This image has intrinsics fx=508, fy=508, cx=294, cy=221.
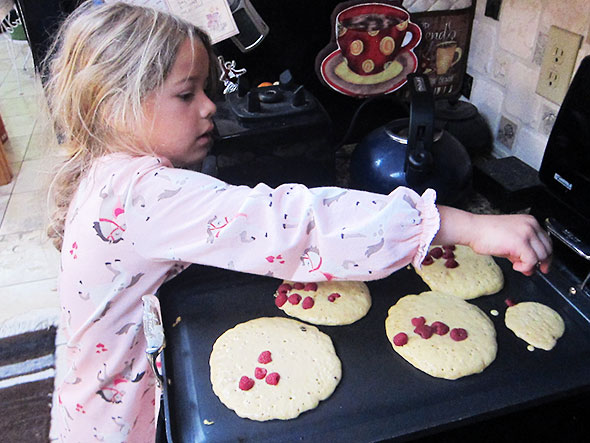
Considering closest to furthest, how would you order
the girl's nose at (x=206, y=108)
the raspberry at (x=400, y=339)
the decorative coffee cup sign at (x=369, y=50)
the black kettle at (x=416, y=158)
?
the raspberry at (x=400, y=339), the girl's nose at (x=206, y=108), the black kettle at (x=416, y=158), the decorative coffee cup sign at (x=369, y=50)

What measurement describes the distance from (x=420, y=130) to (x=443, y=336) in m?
0.38

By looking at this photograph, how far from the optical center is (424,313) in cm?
Result: 75

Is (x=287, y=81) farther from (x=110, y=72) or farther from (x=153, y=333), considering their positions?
(x=153, y=333)

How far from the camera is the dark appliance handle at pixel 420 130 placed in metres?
0.89

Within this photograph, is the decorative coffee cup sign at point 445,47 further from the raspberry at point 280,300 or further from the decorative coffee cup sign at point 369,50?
the raspberry at point 280,300

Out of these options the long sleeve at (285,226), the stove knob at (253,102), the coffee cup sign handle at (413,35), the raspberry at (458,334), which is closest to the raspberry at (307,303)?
the long sleeve at (285,226)

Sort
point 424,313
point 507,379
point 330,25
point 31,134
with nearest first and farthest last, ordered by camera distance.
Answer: point 507,379 < point 424,313 < point 330,25 < point 31,134

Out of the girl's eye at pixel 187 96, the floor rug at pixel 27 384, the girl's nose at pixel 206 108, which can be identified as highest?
the girl's eye at pixel 187 96

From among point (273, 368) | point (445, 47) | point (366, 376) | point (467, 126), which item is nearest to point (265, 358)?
point (273, 368)

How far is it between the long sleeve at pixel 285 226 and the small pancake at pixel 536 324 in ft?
0.64

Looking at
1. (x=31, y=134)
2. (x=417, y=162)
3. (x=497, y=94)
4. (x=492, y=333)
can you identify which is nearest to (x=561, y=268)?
(x=492, y=333)

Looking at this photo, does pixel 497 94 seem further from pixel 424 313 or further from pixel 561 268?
pixel 424 313

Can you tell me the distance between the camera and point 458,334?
2.30 ft

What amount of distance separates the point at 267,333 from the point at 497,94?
2.92ft
